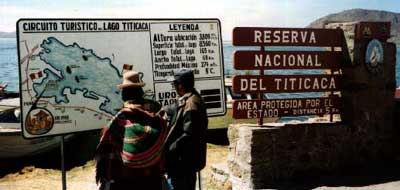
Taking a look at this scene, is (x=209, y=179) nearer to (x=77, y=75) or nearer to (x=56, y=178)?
(x=56, y=178)

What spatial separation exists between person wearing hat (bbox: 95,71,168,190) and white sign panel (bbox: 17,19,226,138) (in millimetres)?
1086

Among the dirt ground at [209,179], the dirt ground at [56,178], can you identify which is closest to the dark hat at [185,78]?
the dirt ground at [209,179]

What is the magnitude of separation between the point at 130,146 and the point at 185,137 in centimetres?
83

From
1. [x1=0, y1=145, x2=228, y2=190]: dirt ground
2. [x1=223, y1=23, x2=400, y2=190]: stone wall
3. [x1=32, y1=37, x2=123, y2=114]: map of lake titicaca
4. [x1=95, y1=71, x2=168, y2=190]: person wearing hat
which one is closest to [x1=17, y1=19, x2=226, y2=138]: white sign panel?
[x1=32, y1=37, x2=123, y2=114]: map of lake titicaca

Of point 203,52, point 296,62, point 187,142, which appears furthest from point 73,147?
point 187,142

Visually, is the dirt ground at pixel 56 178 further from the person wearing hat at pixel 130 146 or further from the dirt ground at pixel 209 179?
the person wearing hat at pixel 130 146

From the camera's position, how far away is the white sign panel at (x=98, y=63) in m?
5.18

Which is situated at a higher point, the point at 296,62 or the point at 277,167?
the point at 296,62

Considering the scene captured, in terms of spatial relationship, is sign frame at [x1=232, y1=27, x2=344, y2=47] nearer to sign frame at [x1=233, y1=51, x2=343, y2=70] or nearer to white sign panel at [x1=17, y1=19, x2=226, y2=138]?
sign frame at [x1=233, y1=51, x2=343, y2=70]

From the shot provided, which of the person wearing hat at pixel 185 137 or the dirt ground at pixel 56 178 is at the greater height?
the person wearing hat at pixel 185 137

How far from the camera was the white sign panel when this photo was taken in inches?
204

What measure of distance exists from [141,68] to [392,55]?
5.01 m

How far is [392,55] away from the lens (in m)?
9.11

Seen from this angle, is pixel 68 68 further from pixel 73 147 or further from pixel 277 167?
pixel 73 147
